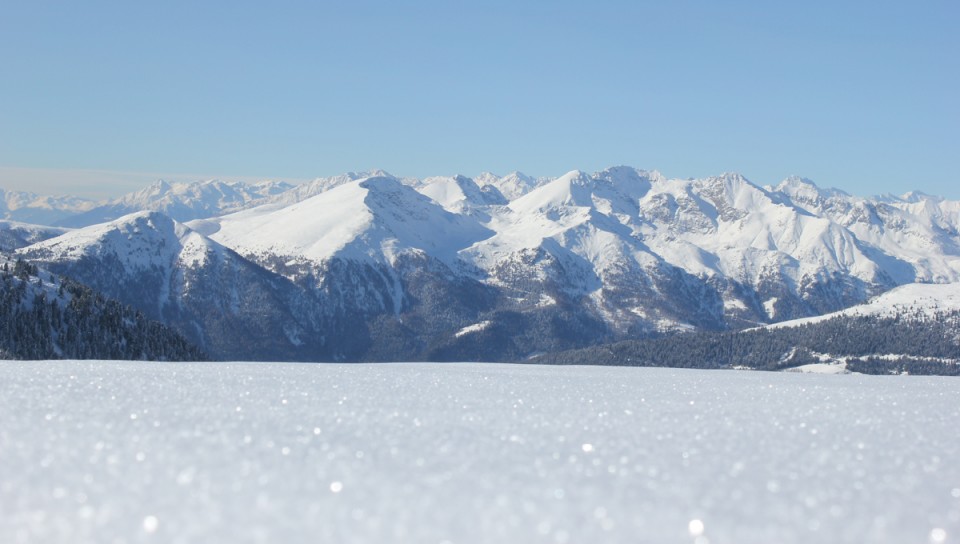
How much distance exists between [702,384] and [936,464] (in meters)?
21.7

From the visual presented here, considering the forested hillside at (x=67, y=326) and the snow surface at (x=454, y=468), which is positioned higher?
the snow surface at (x=454, y=468)

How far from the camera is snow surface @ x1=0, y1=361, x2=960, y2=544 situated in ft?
55.2

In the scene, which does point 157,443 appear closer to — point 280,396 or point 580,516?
point 280,396

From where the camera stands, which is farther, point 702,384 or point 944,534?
point 702,384

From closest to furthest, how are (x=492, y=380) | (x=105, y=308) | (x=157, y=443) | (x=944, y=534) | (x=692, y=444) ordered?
(x=944, y=534), (x=157, y=443), (x=692, y=444), (x=492, y=380), (x=105, y=308)

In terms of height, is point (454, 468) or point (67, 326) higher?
point (454, 468)

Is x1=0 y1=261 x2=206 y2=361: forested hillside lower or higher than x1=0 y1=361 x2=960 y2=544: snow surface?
lower

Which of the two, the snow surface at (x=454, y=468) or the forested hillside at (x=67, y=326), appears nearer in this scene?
the snow surface at (x=454, y=468)

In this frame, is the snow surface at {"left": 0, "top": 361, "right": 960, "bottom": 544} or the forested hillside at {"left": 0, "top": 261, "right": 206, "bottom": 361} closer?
the snow surface at {"left": 0, "top": 361, "right": 960, "bottom": 544}

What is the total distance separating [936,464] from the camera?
22500mm

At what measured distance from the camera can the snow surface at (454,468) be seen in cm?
1683

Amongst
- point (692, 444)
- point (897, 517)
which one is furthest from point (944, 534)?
point (692, 444)

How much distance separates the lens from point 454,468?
20672 millimetres

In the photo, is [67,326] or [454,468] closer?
[454,468]
